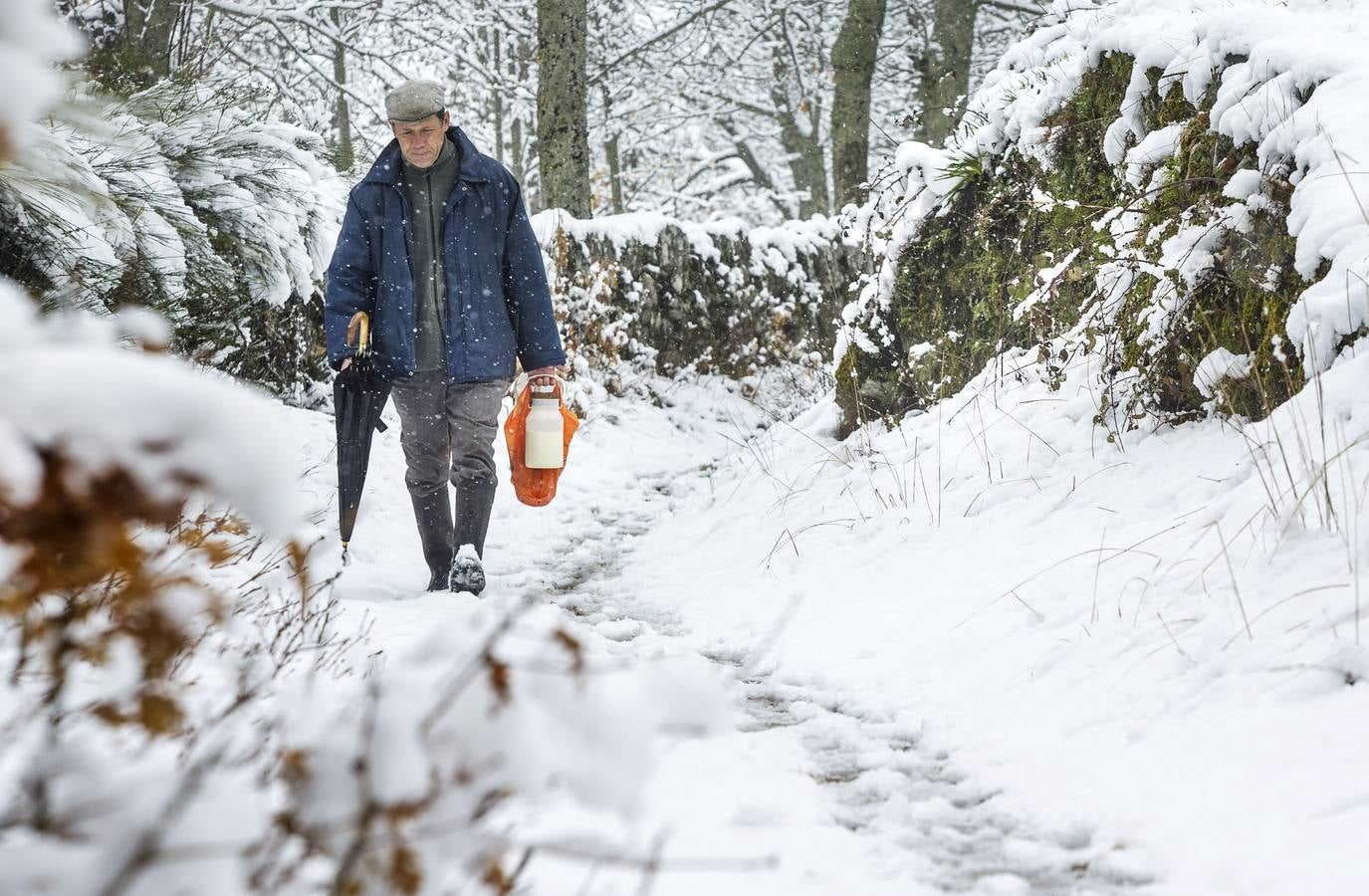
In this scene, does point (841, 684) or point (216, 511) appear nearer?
point (841, 684)

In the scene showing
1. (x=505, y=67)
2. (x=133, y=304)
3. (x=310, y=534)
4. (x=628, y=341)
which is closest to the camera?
(x=133, y=304)

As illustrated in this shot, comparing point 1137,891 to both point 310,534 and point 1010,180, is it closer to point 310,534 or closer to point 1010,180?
point 310,534

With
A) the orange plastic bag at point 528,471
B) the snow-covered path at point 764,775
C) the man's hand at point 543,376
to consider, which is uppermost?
the man's hand at point 543,376

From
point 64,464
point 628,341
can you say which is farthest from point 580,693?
point 628,341

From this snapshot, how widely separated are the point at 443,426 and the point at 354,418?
344 millimetres

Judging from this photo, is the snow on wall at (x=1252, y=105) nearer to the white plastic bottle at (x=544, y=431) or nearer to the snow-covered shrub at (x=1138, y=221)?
the snow-covered shrub at (x=1138, y=221)

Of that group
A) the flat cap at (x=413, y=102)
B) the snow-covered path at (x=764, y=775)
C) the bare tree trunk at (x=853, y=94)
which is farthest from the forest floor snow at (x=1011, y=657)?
the bare tree trunk at (x=853, y=94)

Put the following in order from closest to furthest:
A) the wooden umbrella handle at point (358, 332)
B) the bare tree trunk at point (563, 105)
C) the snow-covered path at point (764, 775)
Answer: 1. the snow-covered path at point (764, 775)
2. the wooden umbrella handle at point (358, 332)
3. the bare tree trunk at point (563, 105)

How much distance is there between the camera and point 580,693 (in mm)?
949

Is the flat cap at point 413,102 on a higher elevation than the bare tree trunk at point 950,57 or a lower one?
lower

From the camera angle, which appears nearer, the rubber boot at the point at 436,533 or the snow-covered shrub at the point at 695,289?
the rubber boot at the point at 436,533

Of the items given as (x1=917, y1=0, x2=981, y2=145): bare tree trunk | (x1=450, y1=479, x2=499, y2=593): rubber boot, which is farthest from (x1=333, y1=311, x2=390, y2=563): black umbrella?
(x1=917, y1=0, x2=981, y2=145): bare tree trunk

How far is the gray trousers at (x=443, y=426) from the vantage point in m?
4.15

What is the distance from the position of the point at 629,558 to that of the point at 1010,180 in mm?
2706
